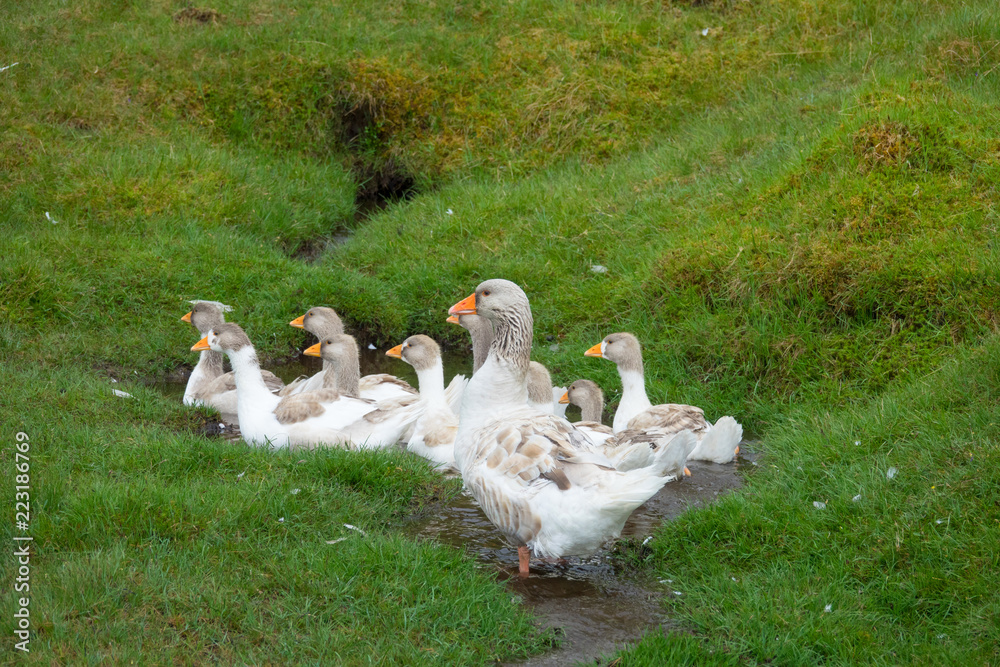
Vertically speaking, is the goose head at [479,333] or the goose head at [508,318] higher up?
the goose head at [508,318]

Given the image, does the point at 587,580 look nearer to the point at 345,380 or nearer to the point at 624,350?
the point at 624,350

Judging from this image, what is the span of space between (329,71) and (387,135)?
1147 mm

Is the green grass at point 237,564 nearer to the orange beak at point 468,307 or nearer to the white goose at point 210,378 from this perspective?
the orange beak at point 468,307

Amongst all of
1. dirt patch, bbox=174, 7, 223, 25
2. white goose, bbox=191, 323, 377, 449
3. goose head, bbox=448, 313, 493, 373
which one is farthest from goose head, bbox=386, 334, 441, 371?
dirt patch, bbox=174, 7, 223, 25

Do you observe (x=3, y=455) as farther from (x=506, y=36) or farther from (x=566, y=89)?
(x=506, y=36)

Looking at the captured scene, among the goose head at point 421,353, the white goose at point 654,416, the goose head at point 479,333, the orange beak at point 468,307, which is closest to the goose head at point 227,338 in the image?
the goose head at point 421,353

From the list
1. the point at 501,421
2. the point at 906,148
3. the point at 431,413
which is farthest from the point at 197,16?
the point at 501,421

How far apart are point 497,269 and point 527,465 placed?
15.7 feet

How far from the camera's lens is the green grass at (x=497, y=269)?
15.7 feet

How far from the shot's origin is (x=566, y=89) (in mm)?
12500

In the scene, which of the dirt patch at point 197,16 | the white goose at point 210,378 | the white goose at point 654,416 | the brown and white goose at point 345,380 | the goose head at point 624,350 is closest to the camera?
the white goose at point 654,416

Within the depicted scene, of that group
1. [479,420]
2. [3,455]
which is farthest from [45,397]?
[479,420]

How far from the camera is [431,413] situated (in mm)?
7566

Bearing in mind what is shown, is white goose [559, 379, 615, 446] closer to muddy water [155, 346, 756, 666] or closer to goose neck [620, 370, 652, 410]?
goose neck [620, 370, 652, 410]
